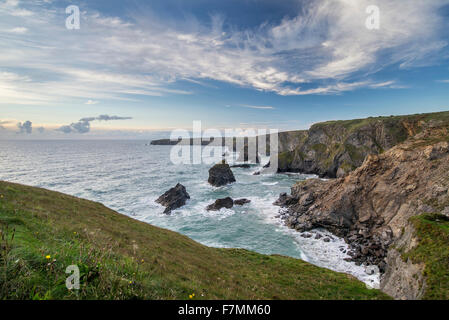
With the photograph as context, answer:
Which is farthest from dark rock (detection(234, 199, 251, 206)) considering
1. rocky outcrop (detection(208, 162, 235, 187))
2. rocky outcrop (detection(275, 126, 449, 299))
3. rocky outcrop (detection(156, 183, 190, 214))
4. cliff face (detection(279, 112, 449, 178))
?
cliff face (detection(279, 112, 449, 178))

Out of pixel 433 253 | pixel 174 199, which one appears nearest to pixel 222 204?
pixel 174 199

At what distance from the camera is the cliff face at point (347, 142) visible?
Answer: 225 feet

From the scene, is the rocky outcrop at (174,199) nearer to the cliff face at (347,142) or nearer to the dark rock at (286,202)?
the dark rock at (286,202)

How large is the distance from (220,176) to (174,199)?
2523 cm

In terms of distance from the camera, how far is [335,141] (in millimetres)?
95188

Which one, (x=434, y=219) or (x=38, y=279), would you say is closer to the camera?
(x=38, y=279)

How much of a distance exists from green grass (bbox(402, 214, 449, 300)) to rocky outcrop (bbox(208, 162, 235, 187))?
5829 centimetres

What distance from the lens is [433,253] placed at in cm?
1585

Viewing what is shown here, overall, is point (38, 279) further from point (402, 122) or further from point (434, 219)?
point (402, 122)

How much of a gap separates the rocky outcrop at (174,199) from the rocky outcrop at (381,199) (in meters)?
27.6

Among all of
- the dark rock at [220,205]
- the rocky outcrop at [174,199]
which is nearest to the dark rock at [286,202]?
the dark rock at [220,205]

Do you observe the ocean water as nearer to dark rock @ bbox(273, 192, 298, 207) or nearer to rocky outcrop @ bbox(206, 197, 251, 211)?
rocky outcrop @ bbox(206, 197, 251, 211)
